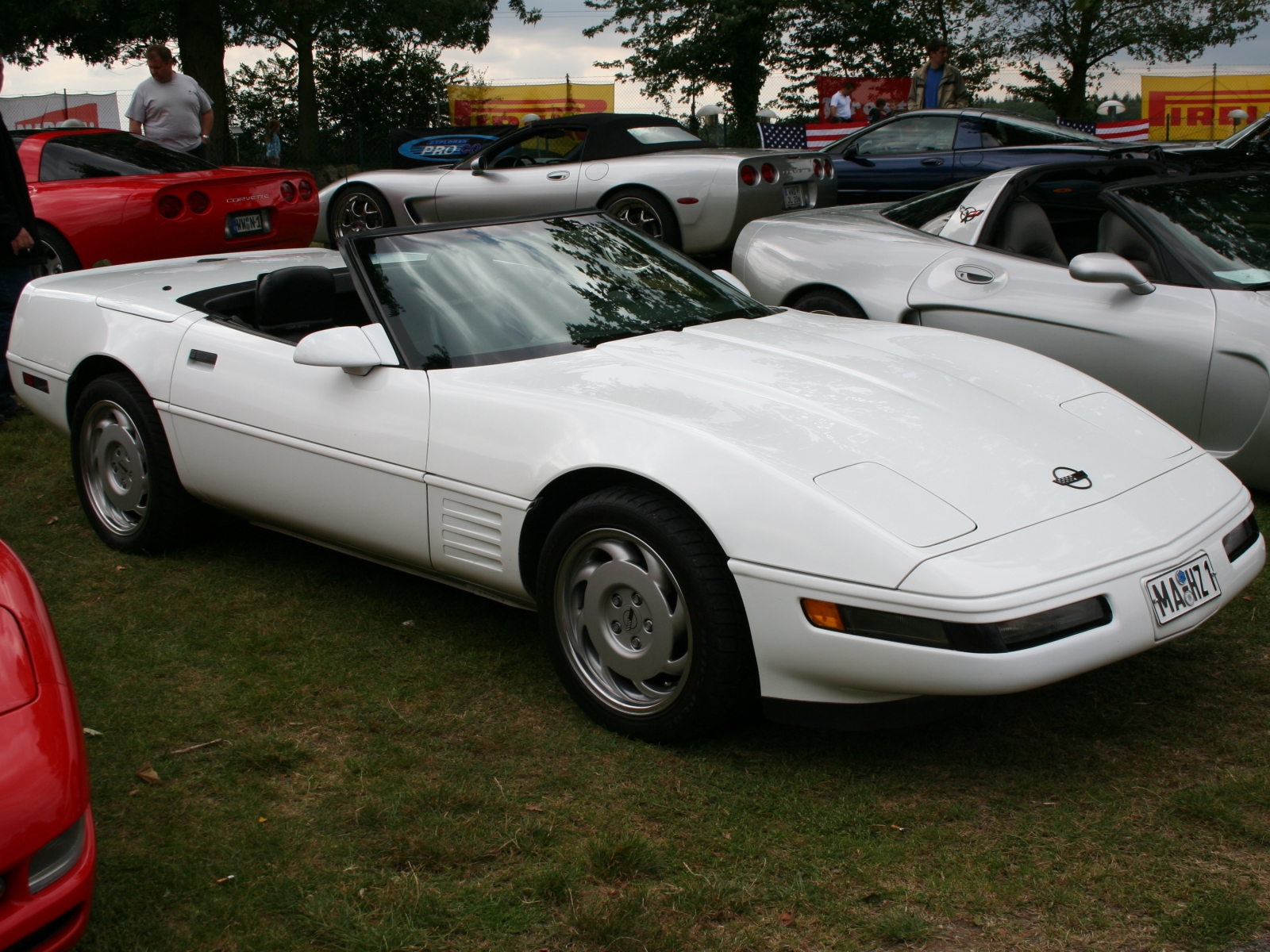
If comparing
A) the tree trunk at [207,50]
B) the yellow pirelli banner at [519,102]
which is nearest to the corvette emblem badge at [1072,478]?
the tree trunk at [207,50]

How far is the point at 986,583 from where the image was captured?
2.54 meters

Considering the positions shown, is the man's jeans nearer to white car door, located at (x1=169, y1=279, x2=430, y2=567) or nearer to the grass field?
white car door, located at (x1=169, y1=279, x2=430, y2=567)

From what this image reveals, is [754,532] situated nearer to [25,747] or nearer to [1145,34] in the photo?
[25,747]

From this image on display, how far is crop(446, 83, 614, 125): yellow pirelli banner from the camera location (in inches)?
988

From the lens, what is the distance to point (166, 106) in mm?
9586

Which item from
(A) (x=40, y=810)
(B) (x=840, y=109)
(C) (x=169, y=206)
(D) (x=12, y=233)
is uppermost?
(B) (x=840, y=109)

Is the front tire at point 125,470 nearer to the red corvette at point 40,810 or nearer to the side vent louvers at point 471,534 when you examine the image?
the side vent louvers at point 471,534

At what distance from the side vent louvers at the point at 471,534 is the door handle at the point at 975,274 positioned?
2894mm

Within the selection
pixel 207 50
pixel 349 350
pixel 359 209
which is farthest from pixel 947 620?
pixel 207 50

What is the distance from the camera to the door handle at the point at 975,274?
5.27 m

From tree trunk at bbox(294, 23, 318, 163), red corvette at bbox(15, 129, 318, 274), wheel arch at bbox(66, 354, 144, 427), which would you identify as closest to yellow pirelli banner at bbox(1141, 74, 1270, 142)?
tree trunk at bbox(294, 23, 318, 163)

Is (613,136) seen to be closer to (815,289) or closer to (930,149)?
(930,149)

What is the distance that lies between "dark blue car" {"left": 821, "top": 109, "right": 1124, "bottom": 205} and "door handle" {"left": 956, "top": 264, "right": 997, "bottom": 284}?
5460 millimetres

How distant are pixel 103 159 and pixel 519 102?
728 inches
